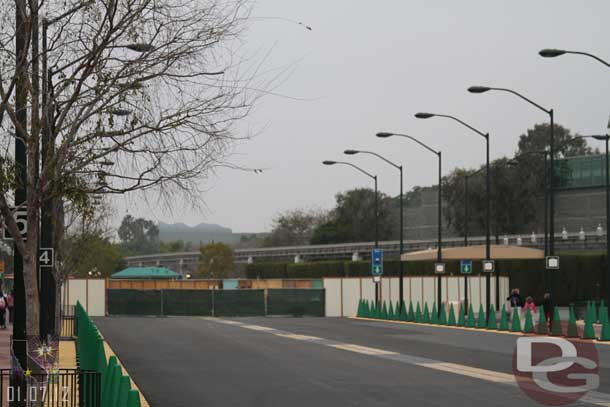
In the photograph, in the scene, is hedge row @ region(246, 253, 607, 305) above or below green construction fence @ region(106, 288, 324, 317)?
above

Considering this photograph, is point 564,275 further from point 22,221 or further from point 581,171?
point 22,221

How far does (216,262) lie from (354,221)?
1837 cm

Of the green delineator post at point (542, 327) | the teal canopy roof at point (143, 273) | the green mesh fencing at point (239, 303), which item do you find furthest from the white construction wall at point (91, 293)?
the green delineator post at point (542, 327)

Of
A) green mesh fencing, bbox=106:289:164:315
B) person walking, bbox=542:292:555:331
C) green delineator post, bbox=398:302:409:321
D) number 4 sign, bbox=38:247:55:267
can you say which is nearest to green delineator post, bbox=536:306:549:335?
person walking, bbox=542:292:555:331

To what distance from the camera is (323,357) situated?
28547 mm

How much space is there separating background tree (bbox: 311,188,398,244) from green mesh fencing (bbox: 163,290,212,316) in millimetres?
78353

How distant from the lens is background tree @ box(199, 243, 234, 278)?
145 m

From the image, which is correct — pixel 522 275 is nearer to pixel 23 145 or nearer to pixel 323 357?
pixel 323 357

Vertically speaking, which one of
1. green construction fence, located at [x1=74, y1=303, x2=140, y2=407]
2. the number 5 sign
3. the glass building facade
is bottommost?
green construction fence, located at [x1=74, y1=303, x2=140, y2=407]

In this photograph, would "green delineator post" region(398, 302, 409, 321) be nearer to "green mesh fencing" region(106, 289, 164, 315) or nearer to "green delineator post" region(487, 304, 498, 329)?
"green delineator post" region(487, 304, 498, 329)

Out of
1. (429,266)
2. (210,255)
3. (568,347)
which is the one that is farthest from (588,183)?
(568,347)

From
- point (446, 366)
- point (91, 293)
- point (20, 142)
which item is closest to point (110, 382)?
point (20, 142)

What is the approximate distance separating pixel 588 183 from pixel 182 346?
88.1 m

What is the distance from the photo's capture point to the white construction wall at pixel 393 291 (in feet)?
222
